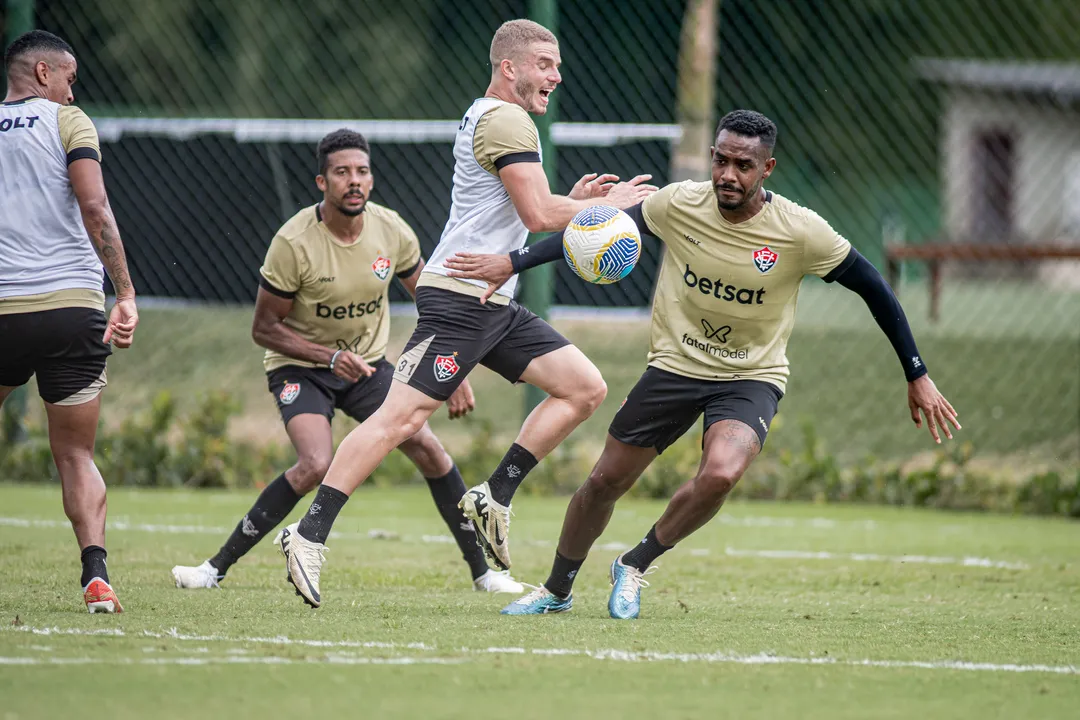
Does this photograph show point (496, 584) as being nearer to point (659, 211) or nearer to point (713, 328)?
point (713, 328)

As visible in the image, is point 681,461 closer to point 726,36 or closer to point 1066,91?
point 726,36

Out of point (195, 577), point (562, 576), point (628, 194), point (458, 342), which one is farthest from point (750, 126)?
point (195, 577)

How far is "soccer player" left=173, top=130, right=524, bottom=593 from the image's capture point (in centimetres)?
689

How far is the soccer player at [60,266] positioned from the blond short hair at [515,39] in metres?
1.69

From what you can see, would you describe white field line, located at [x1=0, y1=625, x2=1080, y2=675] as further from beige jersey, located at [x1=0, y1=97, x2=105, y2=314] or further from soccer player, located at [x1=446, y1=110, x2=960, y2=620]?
beige jersey, located at [x1=0, y1=97, x2=105, y2=314]

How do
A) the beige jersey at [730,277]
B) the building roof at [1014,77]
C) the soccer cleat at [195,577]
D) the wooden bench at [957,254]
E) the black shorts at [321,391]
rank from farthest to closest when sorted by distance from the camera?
the building roof at [1014,77] → the wooden bench at [957,254] → the black shorts at [321,391] → the soccer cleat at [195,577] → the beige jersey at [730,277]

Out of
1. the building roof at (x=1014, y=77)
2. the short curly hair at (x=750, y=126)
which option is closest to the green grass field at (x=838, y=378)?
the short curly hair at (x=750, y=126)

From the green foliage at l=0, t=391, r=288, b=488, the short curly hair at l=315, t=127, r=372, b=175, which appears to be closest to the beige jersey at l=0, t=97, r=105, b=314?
the short curly hair at l=315, t=127, r=372, b=175

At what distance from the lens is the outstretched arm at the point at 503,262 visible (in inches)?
233

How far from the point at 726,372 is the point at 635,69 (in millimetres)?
12629

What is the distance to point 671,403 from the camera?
6016 millimetres

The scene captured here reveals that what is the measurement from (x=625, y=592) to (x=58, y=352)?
2.41m

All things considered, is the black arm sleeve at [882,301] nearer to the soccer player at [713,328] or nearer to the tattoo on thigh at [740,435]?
the soccer player at [713,328]

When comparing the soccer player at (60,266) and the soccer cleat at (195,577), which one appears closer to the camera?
the soccer player at (60,266)
